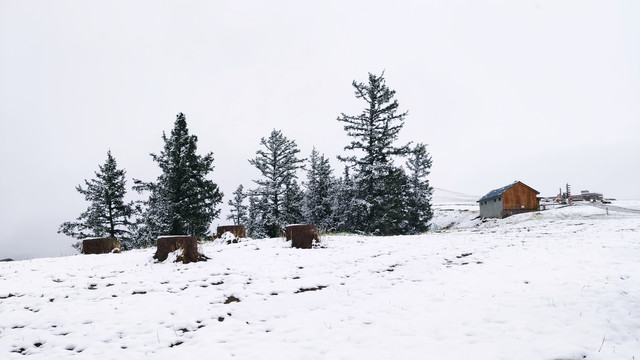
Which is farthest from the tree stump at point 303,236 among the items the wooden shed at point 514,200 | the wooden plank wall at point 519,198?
the wooden plank wall at point 519,198

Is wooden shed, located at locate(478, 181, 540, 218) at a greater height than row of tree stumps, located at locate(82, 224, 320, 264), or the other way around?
wooden shed, located at locate(478, 181, 540, 218)

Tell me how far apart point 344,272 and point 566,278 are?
198 inches

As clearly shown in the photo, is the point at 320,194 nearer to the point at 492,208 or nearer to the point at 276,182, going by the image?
the point at 276,182

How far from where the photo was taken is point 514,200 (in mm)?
45281

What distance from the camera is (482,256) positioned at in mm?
9680

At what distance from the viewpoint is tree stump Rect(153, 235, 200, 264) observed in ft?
30.5

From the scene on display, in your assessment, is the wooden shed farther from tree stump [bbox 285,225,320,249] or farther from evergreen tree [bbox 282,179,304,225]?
tree stump [bbox 285,225,320,249]

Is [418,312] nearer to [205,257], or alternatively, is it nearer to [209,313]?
[209,313]

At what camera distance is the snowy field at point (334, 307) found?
4.39 m

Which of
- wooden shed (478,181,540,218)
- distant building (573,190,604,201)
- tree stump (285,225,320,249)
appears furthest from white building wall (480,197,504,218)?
tree stump (285,225,320,249)

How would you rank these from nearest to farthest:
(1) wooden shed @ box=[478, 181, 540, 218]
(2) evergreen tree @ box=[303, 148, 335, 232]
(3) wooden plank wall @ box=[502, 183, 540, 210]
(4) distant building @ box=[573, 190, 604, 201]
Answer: (2) evergreen tree @ box=[303, 148, 335, 232], (1) wooden shed @ box=[478, 181, 540, 218], (3) wooden plank wall @ box=[502, 183, 540, 210], (4) distant building @ box=[573, 190, 604, 201]

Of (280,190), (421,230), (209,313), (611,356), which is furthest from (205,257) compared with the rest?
→ (421,230)

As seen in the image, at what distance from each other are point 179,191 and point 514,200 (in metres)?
44.3

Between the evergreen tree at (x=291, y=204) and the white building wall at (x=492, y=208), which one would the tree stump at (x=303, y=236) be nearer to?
the evergreen tree at (x=291, y=204)
